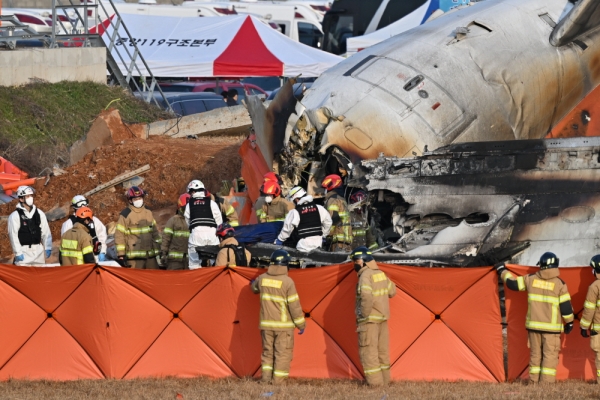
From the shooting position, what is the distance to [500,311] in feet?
39.2

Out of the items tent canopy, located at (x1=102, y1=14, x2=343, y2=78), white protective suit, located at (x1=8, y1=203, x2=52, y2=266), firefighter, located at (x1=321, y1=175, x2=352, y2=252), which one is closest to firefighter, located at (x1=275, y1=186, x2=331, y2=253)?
firefighter, located at (x1=321, y1=175, x2=352, y2=252)

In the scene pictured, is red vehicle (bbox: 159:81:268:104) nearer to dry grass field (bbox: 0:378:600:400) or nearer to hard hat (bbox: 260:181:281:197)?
hard hat (bbox: 260:181:281:197)

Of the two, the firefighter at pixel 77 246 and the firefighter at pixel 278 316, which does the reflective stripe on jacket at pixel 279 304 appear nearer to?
the firefighter at pixel 278 316

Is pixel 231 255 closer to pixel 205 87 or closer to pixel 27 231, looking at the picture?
pixel 27 231

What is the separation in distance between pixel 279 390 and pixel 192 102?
20.1 m

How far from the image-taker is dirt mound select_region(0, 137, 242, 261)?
70.6 ft

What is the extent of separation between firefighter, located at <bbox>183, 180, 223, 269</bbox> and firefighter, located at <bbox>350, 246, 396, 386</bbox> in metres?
3.50

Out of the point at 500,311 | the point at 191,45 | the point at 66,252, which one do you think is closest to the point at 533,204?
the point at 500,311

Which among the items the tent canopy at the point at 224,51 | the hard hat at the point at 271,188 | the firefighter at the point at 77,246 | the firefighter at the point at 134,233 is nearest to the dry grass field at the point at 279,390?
the firefighter at the point at 77,246

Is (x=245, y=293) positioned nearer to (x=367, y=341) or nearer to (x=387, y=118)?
(x=367, y=341)

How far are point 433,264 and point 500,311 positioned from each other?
1.83 metres

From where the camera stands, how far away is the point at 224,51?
32062 millimetres

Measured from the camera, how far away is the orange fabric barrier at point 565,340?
1180cm

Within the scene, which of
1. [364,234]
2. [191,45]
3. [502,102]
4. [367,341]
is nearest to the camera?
[367,341]
